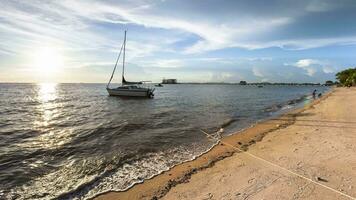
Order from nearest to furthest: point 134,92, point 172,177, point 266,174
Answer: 1. point 266,174
2. point 172,177
3. point 134,92

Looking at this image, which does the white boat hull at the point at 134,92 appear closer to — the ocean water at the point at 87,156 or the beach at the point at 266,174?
the ocean water at the point at 87,156

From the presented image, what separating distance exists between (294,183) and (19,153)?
13.7 m

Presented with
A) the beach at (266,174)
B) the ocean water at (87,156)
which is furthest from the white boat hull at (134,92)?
the beach at (266,174)

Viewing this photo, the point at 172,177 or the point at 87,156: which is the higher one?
the point at 172,177

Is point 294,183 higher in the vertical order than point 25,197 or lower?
higher

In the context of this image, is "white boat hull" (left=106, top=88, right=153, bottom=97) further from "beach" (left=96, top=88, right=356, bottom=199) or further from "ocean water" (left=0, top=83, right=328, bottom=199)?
"beach" (left=96, top=88, right=356, bottom=199)

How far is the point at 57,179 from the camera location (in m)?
10.4

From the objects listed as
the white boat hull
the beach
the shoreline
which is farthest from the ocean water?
the white boat hull

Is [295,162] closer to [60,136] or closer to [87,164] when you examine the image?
[87,164]

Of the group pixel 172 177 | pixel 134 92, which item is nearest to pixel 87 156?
pixel 172 177

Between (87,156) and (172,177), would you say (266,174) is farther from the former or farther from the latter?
(87,156)

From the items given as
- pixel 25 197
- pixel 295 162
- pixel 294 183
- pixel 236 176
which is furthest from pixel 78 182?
pixel 295 162

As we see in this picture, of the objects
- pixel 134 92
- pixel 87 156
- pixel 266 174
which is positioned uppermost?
pixel 134 92

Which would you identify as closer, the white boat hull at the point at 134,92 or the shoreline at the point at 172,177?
the shoreline at the point at 172,177
